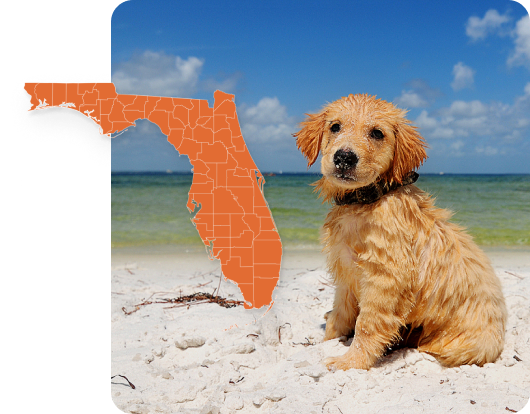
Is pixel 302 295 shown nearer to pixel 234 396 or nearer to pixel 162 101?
pixel 234 396

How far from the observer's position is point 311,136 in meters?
2.75

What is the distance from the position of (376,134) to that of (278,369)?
5.69 ft

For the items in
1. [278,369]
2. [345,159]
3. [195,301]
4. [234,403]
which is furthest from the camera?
[195,301]

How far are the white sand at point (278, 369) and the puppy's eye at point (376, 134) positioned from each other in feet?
5.05

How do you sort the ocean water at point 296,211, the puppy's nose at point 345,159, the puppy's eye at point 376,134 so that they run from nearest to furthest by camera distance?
the puppy's nose at point 345,159 → the puppy's eye at point 376,134 → the ocean water at point 296,211

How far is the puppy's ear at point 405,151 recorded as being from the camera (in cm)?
251

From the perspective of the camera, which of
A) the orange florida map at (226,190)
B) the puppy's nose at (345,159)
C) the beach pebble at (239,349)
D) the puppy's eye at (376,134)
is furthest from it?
the orange florida map at (226,190)

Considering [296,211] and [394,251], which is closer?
[394,251]

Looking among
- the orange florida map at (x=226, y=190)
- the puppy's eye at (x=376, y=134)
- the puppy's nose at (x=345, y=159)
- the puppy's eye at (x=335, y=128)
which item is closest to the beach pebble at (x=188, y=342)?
the orange florida map at (x=226, y=190)

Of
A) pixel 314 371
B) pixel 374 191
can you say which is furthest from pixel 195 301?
pixel 374 191

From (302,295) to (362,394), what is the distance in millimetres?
1839

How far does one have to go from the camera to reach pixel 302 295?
164 inches

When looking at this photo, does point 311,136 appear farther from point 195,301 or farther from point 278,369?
point 195,301

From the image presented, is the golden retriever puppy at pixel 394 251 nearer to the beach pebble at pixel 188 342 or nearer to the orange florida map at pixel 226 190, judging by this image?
the orange florida map at pixel 226 190
